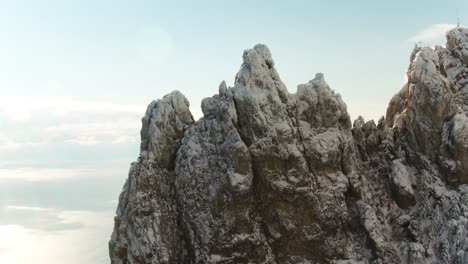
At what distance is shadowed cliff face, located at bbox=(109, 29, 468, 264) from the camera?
46719 millimetres

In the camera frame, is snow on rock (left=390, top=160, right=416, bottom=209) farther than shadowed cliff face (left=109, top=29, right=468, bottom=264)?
Yes

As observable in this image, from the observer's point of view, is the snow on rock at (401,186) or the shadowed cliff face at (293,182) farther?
the snow on rock at (401,186)

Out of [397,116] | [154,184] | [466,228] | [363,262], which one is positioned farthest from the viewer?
[397,116]

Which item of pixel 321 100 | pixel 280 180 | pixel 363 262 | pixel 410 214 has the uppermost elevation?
pixel 321 100

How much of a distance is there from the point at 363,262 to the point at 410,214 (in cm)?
655

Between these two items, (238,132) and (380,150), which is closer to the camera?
(238,132)

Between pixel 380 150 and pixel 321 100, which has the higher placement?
pixel 321 100

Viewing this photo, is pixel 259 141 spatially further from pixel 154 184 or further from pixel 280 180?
pixel 154 184

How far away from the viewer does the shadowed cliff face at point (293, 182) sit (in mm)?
46719

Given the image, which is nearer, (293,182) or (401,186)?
(293,182)

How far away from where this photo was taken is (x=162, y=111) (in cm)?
5191

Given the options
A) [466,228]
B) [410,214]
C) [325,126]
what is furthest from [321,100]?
[466,228]

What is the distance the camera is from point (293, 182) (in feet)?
153

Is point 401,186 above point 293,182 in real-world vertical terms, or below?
below
